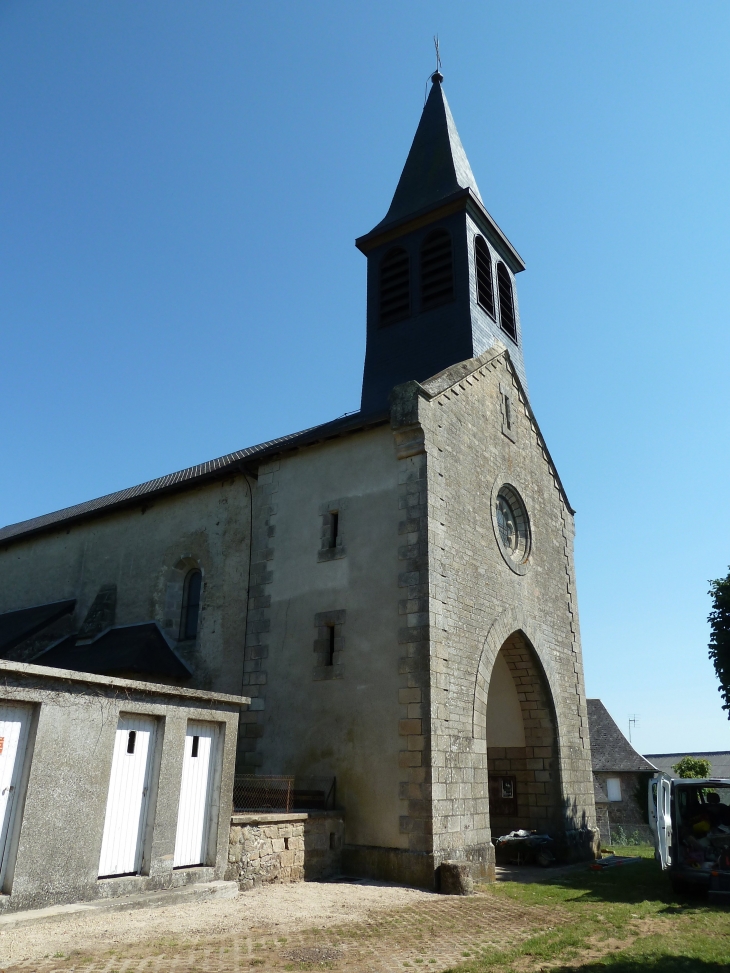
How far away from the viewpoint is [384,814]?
34.0 feet

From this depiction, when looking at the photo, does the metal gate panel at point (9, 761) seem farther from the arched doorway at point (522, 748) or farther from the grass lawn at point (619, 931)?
the arched doorway at point (522, 748)

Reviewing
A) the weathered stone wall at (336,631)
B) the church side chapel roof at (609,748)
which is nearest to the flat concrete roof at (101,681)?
the weathered stone wall at (336,631)

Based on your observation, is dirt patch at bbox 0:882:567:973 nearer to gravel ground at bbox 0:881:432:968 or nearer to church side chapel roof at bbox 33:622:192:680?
gravel ground at bbox 0:881:432:968

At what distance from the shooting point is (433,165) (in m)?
19.3

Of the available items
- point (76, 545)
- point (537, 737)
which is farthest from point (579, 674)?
point (76, 545)

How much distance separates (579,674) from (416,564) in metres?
6.67

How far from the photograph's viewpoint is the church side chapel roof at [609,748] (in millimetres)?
28625

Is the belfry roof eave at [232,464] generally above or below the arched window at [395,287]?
below

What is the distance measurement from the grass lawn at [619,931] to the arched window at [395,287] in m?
11.8

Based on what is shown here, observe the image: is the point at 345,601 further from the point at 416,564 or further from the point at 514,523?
the point at 514,523

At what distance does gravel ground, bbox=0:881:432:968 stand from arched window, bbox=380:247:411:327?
11860 mm

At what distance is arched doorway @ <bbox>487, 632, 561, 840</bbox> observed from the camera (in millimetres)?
13961

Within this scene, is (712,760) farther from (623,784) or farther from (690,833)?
(690,833)

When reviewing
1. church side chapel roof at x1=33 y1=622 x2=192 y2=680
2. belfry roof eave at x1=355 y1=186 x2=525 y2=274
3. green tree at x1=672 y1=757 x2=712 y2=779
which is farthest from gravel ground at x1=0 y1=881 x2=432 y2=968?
green tree at x1=672 y1=757 x2=712 y2=779
